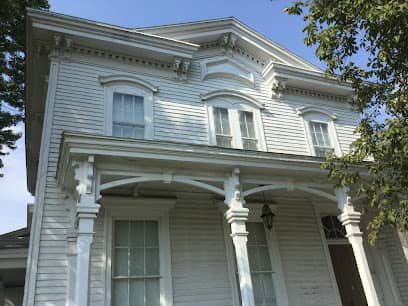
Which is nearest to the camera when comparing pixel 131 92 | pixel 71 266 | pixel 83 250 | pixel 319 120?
pixel 83 250

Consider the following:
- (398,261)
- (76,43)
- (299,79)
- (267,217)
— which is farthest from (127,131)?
(398,261)

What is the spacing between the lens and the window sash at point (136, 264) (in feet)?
20.1

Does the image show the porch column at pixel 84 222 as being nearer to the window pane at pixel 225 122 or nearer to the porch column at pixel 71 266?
the porch column at pixel 71 266

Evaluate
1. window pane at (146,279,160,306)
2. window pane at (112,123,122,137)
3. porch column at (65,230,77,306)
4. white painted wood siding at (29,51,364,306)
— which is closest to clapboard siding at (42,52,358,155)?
white painted wood siding at (29,51,364,306)

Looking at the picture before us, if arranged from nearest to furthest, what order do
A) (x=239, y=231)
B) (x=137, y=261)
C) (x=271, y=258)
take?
(x=239, y=231) → (x=137, y=261) → (x=271, y=258)

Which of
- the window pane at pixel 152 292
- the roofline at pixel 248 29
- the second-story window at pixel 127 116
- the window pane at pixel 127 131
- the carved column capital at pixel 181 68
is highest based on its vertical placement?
the roofline at pixel 248 29

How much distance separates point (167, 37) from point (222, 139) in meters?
3.19

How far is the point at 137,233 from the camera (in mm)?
6691

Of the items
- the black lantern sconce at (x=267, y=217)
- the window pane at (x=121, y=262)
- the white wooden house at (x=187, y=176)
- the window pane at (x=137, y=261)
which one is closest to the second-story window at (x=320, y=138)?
the white wooden house at (x=187, y=176)

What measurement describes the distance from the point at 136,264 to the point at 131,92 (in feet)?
12.8

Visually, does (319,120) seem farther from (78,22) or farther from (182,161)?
(78,22)

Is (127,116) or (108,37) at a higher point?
(108,37)

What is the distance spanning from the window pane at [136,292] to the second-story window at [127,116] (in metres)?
3.02

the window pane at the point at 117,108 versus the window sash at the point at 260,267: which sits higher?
the window pane at the point at 117,108
